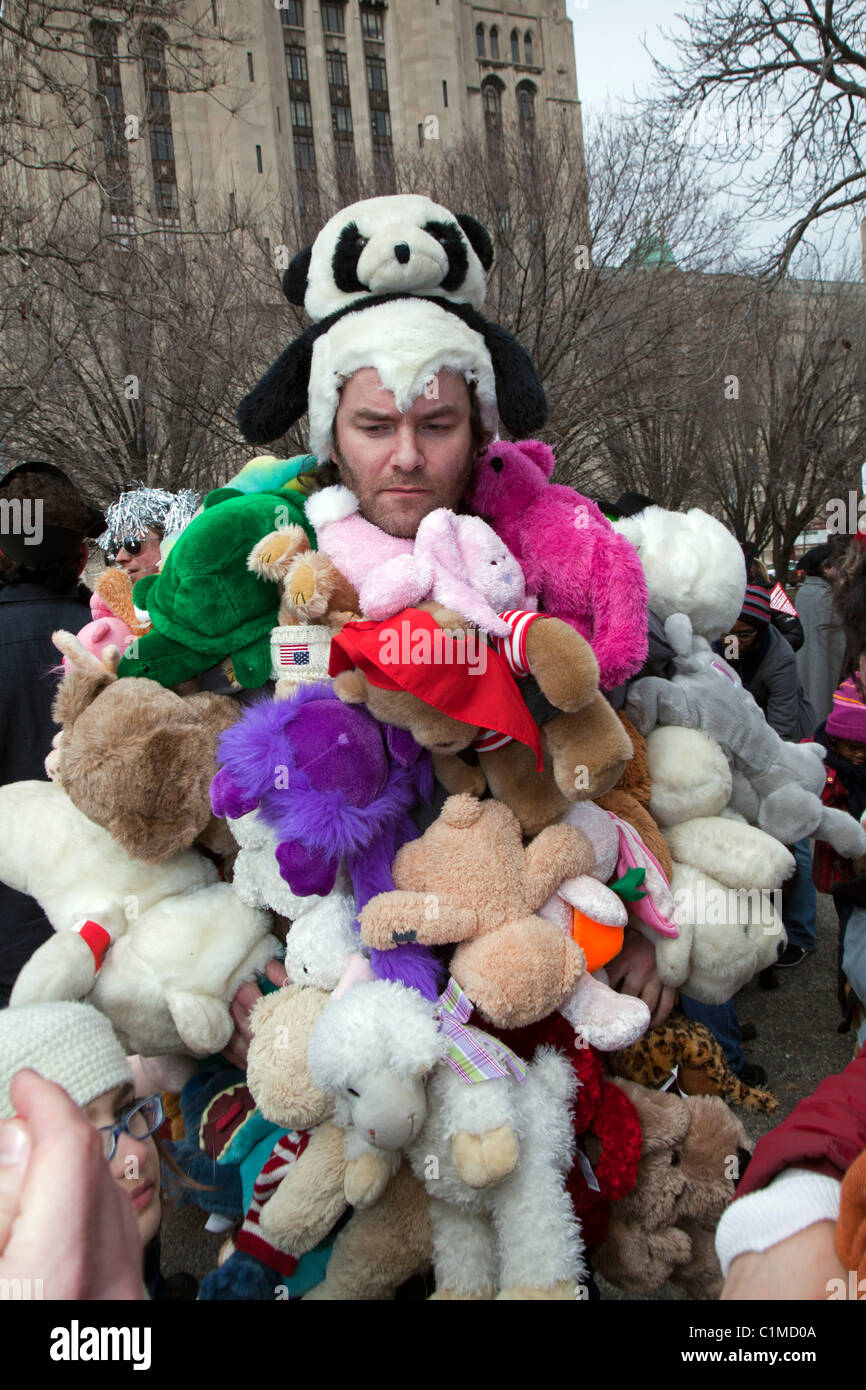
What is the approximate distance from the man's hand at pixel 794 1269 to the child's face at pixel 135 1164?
0.87 m

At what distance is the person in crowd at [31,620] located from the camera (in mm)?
2850

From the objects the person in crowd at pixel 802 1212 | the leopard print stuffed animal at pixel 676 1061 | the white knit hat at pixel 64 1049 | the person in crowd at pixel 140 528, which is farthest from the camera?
the person in crowd at pixel 140 528

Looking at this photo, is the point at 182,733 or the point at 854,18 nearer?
the point at 182,733

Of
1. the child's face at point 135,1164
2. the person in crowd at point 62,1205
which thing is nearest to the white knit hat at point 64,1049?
the child's face at point 135,1164

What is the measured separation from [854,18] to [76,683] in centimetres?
794

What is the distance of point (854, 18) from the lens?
21.6ft

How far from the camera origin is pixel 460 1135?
146 cm

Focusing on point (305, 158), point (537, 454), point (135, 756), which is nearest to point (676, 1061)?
point (135, 756)

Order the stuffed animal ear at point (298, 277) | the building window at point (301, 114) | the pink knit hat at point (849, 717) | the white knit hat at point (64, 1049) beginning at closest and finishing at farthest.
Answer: the white knit hat at point (64, 1049) < the stuffed animal ear at point (298, 277) < the pink knit hat at point (849, 717) < the building window at point (301, 114)

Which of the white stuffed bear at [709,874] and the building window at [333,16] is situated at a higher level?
the building window at [333,16]

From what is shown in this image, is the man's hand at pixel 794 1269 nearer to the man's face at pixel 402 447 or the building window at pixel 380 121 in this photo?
the man's face at pixel 402 447

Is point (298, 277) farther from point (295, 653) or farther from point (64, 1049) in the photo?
point (64, 1049)
